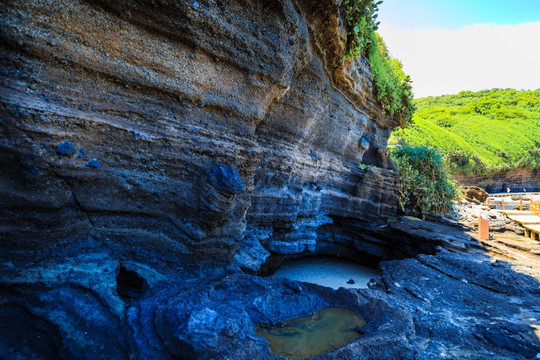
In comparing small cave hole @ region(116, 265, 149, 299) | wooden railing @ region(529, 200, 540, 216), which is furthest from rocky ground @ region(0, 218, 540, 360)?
wooden railing @ region(529, 200, 540, 216)

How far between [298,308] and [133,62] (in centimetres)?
317

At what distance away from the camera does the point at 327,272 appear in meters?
6.75

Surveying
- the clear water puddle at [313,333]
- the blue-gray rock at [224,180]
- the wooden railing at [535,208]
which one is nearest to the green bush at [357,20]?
the blue-gray rock at [224,180]

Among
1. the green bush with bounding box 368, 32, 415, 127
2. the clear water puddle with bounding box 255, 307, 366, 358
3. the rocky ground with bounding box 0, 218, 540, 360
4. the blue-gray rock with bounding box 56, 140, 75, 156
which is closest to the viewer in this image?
the rocky ground with bounding box 0, 218, 540, 360

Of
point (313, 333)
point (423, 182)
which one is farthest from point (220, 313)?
point (423, 182)

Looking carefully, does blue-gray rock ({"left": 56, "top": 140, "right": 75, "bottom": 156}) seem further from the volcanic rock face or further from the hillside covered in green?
the hillside covered in green

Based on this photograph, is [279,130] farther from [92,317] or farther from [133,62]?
[92,317]

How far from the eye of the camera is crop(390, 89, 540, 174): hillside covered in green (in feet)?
94.2

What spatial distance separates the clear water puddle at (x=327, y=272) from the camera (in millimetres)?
6109

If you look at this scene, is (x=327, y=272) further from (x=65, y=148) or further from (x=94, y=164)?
(x=65, y=148)

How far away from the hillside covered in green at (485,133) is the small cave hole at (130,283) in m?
19.9

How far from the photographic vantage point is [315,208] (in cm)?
630

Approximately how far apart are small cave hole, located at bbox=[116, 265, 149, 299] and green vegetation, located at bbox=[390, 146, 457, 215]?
7347 mm

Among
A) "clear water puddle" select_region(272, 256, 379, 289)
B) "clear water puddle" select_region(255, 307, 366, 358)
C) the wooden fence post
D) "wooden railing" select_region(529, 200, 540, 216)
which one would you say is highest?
"wooden railing" select_region(529, 200, 540, 216)
